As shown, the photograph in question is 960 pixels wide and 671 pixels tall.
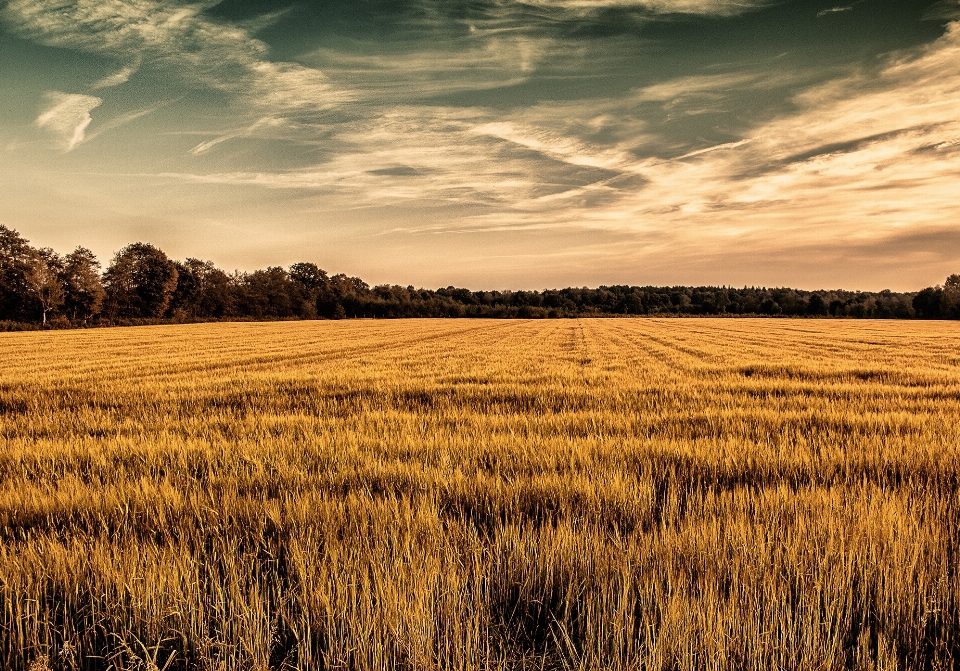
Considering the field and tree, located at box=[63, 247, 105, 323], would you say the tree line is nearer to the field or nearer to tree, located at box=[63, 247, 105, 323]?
tree, located at box=[63, 247, 105, 323]

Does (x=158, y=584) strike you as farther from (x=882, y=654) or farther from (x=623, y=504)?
(x=882, y=654)

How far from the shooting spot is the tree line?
80.9m

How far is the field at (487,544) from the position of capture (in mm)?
2062

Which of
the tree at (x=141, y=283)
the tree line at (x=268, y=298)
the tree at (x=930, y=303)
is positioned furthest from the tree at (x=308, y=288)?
the tree at (x=930, y=303)

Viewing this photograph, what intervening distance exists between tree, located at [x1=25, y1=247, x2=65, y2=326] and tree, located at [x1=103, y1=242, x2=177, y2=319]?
1379cm

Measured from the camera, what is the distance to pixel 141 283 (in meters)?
98.9

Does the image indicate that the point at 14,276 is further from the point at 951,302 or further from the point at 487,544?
the point at 951,302

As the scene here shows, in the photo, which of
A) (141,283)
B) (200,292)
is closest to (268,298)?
(200,292)

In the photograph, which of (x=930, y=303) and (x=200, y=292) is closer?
(x=200, y=292)

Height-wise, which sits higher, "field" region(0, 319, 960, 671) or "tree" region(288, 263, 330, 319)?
"tree" region(288, 263, 330, 319)

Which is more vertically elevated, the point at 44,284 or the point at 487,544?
the point at 44,284

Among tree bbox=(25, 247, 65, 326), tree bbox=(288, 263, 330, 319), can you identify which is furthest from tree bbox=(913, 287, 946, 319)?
tree bbox=(25, 247, 65, 326)

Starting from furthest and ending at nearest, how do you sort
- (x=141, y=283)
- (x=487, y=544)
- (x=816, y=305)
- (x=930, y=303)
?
(x=816, y=305) → (x=930, y=303) → (x=141, y=283) → (x=487, y=544)

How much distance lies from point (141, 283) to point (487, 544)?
118m
